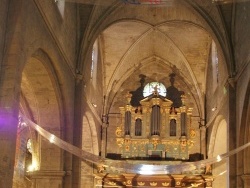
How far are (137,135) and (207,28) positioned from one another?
7590mm

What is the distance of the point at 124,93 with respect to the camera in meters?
28.2

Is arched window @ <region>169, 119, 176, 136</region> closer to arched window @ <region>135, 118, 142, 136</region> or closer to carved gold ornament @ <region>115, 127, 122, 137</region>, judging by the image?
arched window @ <region>135, 118, 142, 136</region>

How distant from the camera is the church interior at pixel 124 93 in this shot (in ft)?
50.0

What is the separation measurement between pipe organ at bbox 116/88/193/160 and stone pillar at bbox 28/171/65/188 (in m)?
8.84

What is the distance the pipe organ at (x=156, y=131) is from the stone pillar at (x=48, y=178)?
884 centimetres

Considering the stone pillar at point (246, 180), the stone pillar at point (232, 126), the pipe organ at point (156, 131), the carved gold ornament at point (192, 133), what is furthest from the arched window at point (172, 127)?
the stone pillar at point (246, 180)

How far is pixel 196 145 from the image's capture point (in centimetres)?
2709

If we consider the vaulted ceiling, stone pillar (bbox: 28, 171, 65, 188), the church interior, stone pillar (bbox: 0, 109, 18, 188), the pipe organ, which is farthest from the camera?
the pipe organ

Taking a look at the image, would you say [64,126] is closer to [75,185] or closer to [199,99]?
[75,185]

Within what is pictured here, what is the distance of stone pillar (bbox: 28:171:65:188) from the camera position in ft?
59.0

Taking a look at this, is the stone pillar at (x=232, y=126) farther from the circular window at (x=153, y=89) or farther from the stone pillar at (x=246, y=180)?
the circular window at (x=153, y=89)

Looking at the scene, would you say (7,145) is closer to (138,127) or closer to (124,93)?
(138,127)

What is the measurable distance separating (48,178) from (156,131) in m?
9.49

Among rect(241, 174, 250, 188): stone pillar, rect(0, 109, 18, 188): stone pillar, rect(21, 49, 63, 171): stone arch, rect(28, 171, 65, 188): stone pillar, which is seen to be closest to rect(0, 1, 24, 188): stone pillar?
rect(0, 109, 18, 188): stone pillar
